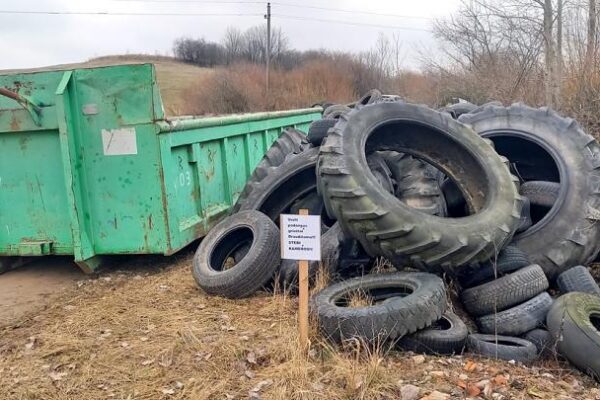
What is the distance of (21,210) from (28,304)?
101cm

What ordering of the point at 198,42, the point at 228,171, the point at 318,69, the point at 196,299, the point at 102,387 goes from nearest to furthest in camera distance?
the point at 102,387 → the point at 196,299 → the point at 228,171 → the point at 318,69 → the point at 198,42

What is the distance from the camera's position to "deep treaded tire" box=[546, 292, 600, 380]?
10.3ft

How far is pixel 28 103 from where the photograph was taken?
4.87m

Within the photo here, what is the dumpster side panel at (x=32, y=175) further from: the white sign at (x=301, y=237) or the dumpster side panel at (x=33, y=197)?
the white sign at (x=301, y=237)

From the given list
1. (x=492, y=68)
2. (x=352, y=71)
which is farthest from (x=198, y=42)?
(x=492, y=68)

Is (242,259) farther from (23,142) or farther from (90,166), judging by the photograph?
(23,142)

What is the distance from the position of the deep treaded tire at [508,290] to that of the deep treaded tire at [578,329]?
0.24 metres

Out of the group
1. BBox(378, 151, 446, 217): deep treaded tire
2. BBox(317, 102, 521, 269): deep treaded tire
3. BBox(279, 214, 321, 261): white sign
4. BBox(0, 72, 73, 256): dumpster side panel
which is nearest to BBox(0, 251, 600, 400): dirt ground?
BBox(279, 214, 321, 261): white sign

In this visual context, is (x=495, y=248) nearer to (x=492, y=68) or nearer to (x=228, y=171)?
(x=228, y=171)

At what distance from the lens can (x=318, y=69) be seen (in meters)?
24.4

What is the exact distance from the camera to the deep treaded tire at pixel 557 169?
4.43 meters

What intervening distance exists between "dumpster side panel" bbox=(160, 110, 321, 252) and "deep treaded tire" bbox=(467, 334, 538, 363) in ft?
8.91

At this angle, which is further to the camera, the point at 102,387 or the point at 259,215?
the point at 259,215

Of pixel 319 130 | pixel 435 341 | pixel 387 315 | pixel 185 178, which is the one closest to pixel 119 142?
pixel 185 178
